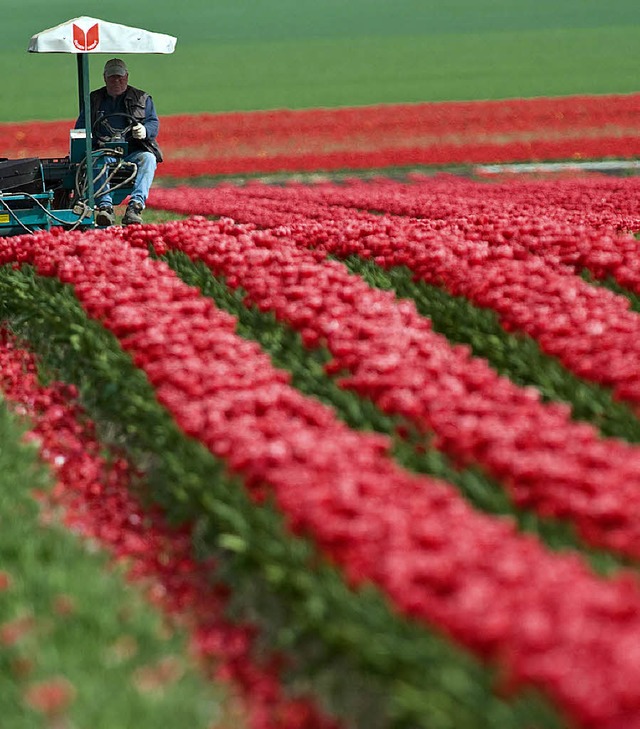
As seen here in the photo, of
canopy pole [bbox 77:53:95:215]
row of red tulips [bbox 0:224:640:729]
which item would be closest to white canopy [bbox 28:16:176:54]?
canopy pole [bbox 77:53:95:215]

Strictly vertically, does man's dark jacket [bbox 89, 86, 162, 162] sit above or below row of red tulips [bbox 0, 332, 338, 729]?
above

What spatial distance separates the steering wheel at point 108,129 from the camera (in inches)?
496

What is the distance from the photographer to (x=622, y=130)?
34719 millimetres

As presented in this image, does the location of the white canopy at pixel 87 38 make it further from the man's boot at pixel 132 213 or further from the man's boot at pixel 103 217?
the man's boot at pixel 103 217

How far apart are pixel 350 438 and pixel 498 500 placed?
26.9 inches

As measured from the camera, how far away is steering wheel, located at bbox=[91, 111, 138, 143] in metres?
12.6

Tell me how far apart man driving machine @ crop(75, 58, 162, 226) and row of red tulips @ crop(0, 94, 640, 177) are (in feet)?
50.8

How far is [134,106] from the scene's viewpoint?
41.5 feet

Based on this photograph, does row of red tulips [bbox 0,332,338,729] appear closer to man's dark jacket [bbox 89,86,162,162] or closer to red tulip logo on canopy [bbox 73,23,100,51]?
red tulip logo on canopy [bbox 73,23,100,51]

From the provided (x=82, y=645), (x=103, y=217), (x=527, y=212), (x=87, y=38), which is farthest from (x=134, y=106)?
(x=82, y=645)

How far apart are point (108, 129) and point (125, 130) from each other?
243 mm

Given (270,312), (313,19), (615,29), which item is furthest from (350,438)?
(313,19)

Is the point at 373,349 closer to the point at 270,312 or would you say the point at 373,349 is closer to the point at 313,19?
the point at 270,312

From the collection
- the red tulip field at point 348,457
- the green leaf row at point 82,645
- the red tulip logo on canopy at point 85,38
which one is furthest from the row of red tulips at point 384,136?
the green leaf row at point 82,645
